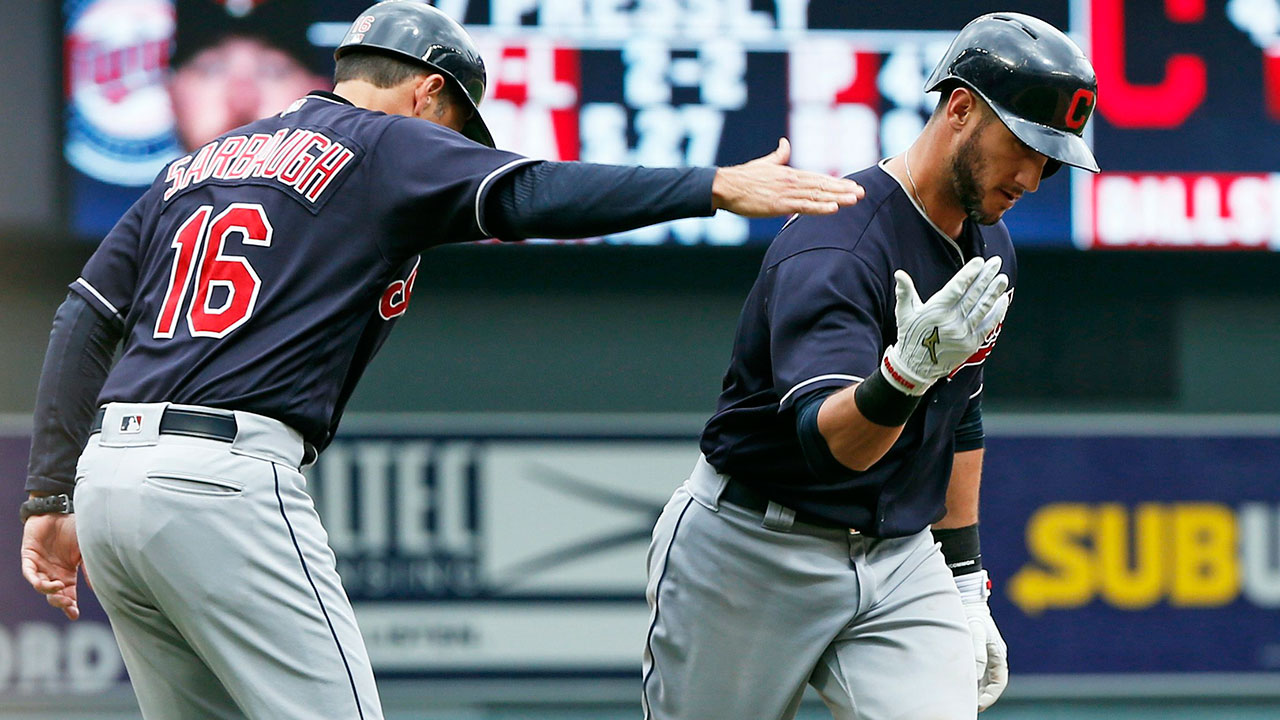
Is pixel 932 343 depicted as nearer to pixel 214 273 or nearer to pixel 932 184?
pixel 932 184

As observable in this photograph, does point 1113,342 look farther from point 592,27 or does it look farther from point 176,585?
point 176,585

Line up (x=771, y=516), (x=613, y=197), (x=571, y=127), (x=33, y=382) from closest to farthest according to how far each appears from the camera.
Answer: (x=613, y=197) < (x=771, y=516) < (x=571, y=127) < (x=33, y=382)

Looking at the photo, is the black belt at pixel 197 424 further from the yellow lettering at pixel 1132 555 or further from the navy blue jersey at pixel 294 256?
the yellow lettering at pixel 1132 555

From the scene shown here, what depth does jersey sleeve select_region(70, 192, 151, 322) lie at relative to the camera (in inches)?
108

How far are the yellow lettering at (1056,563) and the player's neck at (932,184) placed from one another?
355cm

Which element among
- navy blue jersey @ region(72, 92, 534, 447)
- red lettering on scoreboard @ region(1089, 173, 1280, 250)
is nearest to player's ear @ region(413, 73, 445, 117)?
navy blue jersey @ region(72, 92, 534, 447)

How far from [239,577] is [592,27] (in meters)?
3.79

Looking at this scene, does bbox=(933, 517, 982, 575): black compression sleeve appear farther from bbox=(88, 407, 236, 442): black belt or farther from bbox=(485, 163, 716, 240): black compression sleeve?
bbox=(88, 407, 236, 442): black belt

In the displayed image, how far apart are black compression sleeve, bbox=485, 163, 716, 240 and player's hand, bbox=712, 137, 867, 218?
3 cm

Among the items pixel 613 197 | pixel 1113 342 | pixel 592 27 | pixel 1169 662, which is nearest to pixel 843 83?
pixel 592 27

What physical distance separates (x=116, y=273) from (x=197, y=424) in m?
0.44

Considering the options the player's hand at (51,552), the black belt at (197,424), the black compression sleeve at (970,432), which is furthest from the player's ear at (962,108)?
the player's hand at (51,552)

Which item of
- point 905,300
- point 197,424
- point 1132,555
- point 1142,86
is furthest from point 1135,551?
point 197,424

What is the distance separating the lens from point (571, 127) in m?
5.80
